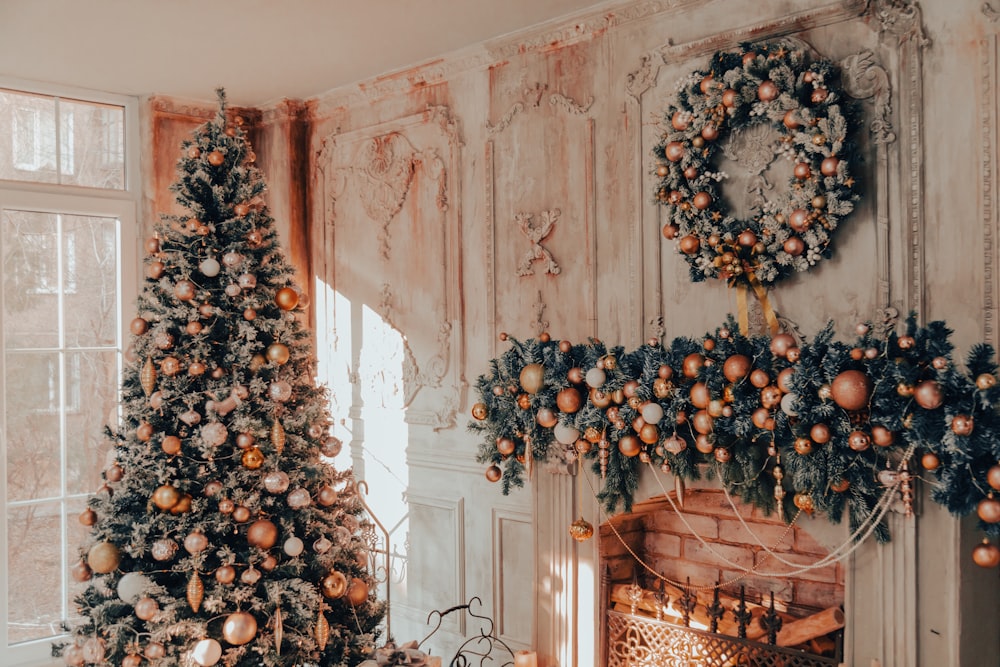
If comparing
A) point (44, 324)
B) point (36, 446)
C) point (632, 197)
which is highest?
point (632, 197)

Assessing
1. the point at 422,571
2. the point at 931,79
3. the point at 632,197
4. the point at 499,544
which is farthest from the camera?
the point at 422,571

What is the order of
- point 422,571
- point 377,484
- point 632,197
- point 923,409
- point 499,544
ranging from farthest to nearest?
point 377,484, point 422,571, point 499,544, point 632,197, point 923,409

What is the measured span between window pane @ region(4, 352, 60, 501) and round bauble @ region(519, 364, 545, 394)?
2.45 metres

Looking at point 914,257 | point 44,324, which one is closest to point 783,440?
point 914,257

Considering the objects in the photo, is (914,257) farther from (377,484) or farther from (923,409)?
(377,484)

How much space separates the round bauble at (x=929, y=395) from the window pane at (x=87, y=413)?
11.6ft

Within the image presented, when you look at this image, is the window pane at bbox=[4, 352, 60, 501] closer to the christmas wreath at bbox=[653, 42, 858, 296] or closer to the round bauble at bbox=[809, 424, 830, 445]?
the christmas wreath at bbox=[653, 42, 858, 296]

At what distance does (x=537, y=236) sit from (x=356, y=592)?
1506 mm

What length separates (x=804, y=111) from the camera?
2281mm

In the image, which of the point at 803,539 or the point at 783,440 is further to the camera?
the point at 803,539

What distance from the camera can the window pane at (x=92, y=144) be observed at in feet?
12.5

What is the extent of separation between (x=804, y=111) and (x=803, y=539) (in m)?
1.44

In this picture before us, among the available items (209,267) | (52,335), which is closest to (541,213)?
(209,267)

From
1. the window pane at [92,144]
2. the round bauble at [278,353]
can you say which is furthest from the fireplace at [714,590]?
the window pane at [92,144]
